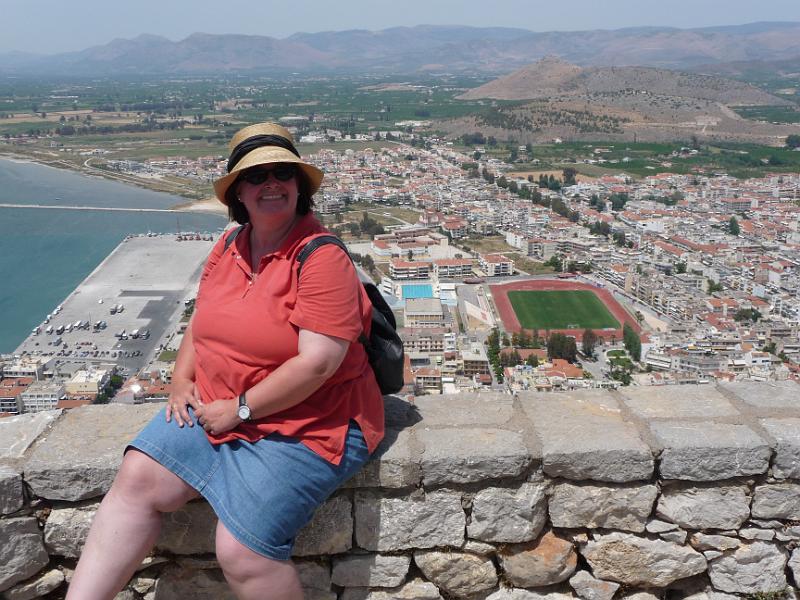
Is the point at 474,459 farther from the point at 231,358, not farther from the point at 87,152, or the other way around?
the point at 87,152

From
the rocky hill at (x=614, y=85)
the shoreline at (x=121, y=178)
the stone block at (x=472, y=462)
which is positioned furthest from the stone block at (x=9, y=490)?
the rocky hill at (x=614, y=85)

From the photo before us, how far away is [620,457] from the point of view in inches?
59.4

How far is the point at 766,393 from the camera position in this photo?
181cm

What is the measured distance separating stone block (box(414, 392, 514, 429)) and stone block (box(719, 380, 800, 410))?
1.71 ft

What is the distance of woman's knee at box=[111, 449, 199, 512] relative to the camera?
1347 mm

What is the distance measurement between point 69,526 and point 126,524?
252 millimetres

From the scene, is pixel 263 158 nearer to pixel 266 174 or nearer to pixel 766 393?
pixel 266 174

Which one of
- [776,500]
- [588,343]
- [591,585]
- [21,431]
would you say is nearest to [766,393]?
[776,500]

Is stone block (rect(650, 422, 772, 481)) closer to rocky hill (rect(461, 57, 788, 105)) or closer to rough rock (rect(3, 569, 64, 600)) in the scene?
rough rock (rect(3, 569, 64, 600))

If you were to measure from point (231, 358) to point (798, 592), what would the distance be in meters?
1.21

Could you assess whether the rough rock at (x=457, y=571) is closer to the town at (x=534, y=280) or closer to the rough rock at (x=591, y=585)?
the rough rock at (x=591, y=585)

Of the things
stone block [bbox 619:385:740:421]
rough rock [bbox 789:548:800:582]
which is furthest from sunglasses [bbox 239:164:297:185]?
rough rock [bbox 789:548:800:582]

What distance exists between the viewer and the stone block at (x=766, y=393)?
1.75 meters

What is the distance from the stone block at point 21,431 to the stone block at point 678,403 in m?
1.25
